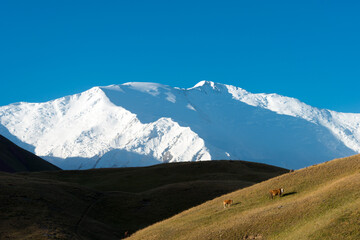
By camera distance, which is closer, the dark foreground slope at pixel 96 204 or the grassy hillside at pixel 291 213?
the grassy hillside at pixel 291 213

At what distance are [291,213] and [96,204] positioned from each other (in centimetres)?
4546

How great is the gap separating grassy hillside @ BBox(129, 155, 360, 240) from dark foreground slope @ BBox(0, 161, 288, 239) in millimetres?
15050

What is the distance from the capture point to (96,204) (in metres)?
74.4

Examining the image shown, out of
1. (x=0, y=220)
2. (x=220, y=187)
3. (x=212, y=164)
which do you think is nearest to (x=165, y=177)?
(x=212, y=164)

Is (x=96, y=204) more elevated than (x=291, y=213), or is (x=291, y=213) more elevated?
(x=96, y=204)

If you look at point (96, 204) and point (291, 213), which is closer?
point (291, 213)

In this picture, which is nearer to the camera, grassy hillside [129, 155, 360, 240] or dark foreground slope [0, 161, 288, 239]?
grassy hillside [129, 155, 360, 240]

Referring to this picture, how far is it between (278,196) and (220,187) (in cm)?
3626

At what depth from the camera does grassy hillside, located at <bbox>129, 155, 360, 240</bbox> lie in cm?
3353

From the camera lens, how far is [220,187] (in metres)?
82.4

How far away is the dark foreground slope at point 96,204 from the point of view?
55.3m

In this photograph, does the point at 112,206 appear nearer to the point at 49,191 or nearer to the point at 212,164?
the point at 49,191

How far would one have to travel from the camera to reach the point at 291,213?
123 ft

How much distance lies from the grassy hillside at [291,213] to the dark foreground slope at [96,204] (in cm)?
1505
